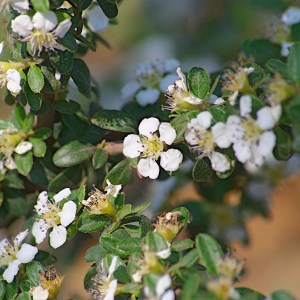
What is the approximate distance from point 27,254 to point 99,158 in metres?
0.23

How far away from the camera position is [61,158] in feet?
4.41

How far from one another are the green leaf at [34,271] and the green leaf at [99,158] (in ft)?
0.72

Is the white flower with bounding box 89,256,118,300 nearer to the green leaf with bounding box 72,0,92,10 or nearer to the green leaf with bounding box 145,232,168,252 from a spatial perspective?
the green leaf with bounding box 145,232,168,252

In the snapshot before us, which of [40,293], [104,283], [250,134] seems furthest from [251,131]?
[40,293]

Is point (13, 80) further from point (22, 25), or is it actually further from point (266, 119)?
point (266, 119)

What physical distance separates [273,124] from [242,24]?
1.58m

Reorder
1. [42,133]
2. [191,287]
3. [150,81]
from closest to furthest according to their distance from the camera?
[191,287]
[42,133]
[150,81]

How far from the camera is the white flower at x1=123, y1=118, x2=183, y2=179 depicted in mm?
1207

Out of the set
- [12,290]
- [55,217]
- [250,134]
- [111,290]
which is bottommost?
[12,290]

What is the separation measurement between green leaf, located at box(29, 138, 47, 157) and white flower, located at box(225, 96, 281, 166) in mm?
412

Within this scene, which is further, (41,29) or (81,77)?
(81,77)

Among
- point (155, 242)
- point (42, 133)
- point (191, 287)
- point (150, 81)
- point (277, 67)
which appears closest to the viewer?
point (191, 287)

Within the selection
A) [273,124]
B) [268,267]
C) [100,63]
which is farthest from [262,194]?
[100,63]

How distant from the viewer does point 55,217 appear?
49.0 inches
